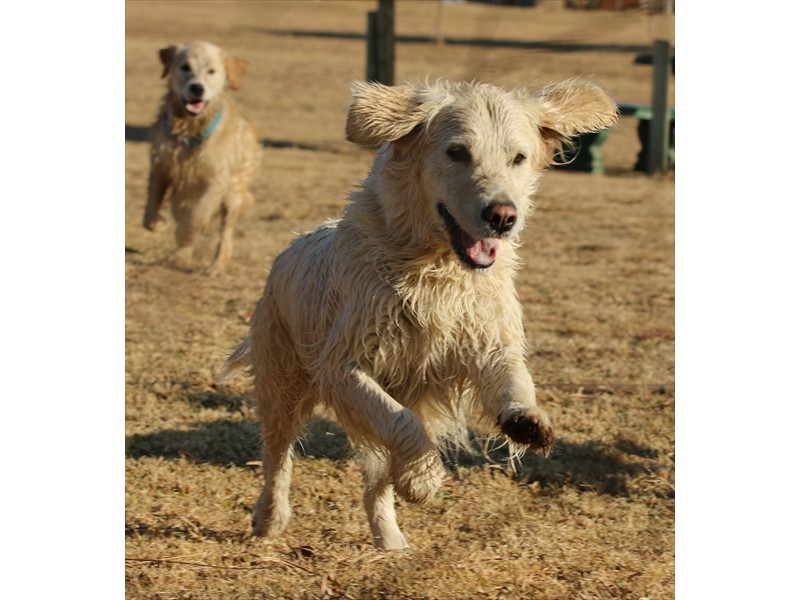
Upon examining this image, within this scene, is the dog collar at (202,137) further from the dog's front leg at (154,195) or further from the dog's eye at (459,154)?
the dog's eye at (459,154)

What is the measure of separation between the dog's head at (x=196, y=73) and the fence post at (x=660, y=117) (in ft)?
25.2

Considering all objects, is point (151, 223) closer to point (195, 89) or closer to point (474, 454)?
point (195, 89)

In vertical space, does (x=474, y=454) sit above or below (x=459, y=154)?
below

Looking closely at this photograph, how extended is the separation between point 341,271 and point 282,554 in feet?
3.76

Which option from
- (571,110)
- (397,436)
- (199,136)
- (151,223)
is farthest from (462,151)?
(151,223)

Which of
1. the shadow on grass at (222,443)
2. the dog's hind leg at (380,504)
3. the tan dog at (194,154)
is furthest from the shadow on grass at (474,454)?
the tan dog at (194,154)

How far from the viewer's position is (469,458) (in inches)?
223

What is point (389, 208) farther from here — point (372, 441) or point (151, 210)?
point (151, 210)

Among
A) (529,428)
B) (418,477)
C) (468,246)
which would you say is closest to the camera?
(529,428)

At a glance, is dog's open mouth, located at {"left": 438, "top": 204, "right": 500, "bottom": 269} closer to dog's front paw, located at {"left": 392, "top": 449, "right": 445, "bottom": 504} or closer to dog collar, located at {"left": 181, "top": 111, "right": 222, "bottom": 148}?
dog's front paw, located at {"left": 392, "top": 449, "right": 445, "bottom": 504}

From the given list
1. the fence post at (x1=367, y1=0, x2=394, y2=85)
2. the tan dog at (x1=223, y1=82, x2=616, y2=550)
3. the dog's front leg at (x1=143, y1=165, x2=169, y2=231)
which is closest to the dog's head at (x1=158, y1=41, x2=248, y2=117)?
the dog's front leg at (x1=143, y1=165, x2=169, y2=231)

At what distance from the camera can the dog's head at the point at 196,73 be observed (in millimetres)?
10352

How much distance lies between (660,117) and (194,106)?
8.42 meters
